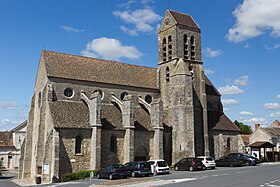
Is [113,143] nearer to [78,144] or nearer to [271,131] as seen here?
[78,144]

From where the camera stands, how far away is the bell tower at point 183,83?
37469mm

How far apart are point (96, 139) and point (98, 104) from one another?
3623 millimetres

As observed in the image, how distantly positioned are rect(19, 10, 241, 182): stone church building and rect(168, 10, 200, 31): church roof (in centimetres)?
20

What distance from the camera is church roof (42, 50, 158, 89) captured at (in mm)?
36291

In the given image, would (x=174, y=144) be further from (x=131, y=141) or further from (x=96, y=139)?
(x=96, y=139)

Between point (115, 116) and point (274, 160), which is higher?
point (115, 116)

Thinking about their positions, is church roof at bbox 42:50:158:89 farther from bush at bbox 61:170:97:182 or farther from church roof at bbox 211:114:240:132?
bush at bbox 61:170:97:182

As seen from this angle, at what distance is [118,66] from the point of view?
1654 inches

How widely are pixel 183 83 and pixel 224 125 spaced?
382 inches

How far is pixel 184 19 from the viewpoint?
4381 cm

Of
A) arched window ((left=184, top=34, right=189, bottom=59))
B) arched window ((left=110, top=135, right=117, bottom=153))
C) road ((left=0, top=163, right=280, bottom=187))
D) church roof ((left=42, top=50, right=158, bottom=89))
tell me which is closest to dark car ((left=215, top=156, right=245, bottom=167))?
road ((left=0, top=163, right=280, bottom=187))

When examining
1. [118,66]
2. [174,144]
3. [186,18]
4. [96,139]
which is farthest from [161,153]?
[186,18]

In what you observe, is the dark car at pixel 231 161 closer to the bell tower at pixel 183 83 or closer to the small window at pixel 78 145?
the bell tower at pixel 183 83

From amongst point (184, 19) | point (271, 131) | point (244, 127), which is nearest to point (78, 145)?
point (184, 19)
